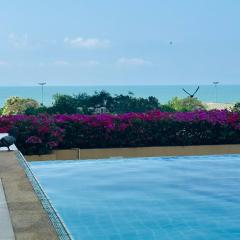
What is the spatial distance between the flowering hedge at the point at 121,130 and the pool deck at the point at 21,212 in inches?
162

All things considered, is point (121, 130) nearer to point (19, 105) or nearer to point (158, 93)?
point (19, 105)

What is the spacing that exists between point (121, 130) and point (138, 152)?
22.7 inches

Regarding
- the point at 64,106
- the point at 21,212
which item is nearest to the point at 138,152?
the point at 64,106

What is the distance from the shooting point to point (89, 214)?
6.93m

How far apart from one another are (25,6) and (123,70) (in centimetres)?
2395

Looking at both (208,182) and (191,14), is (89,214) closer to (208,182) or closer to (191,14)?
(208,182)

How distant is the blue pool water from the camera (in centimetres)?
626

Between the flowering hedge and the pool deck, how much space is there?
4117mm

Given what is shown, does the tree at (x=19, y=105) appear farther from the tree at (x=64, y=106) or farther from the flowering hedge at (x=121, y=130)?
the flowering hedge at (x=121, y=130)

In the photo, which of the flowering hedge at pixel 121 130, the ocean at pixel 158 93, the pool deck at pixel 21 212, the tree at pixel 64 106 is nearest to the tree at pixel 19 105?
the tree at pixel 64 106

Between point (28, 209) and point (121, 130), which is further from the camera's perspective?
point (121, 130)

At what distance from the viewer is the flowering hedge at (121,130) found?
1112cm

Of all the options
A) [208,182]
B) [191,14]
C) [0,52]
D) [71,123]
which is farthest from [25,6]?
[208,182]

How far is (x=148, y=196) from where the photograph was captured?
8094 mm
